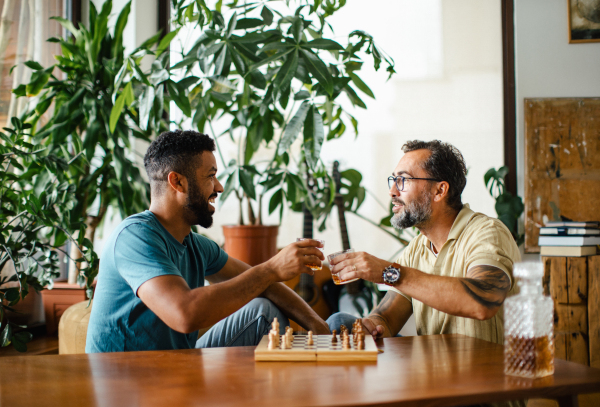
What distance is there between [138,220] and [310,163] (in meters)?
1.09

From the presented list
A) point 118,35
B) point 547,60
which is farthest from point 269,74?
point 547,60

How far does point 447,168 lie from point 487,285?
591 mm

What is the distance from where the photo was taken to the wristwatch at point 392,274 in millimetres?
1454

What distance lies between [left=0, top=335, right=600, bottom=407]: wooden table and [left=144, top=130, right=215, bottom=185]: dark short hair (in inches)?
27.0

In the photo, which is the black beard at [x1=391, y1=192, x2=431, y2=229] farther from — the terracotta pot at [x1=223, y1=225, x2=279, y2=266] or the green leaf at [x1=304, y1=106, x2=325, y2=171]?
the terracotta pot at [x1=223, y1=225, x2=279, y2=266]

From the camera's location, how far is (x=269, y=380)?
1.01 m

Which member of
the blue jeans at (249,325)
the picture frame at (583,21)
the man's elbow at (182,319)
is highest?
the picture frame at (583,21)

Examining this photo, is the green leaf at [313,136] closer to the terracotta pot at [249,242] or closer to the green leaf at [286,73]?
the green leaf at [286,73]

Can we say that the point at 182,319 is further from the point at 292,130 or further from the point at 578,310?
the point at 578,310

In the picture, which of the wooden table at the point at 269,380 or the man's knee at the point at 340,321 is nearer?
the wooden table at the point at 269,380

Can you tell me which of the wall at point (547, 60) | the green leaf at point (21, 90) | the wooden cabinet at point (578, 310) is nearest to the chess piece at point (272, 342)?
the wooden cabinet at point (578, 310)

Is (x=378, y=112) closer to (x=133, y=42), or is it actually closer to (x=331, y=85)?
(x=331, y=85)

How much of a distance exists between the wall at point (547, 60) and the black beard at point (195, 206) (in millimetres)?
2240

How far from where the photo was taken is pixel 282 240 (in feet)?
11.5
